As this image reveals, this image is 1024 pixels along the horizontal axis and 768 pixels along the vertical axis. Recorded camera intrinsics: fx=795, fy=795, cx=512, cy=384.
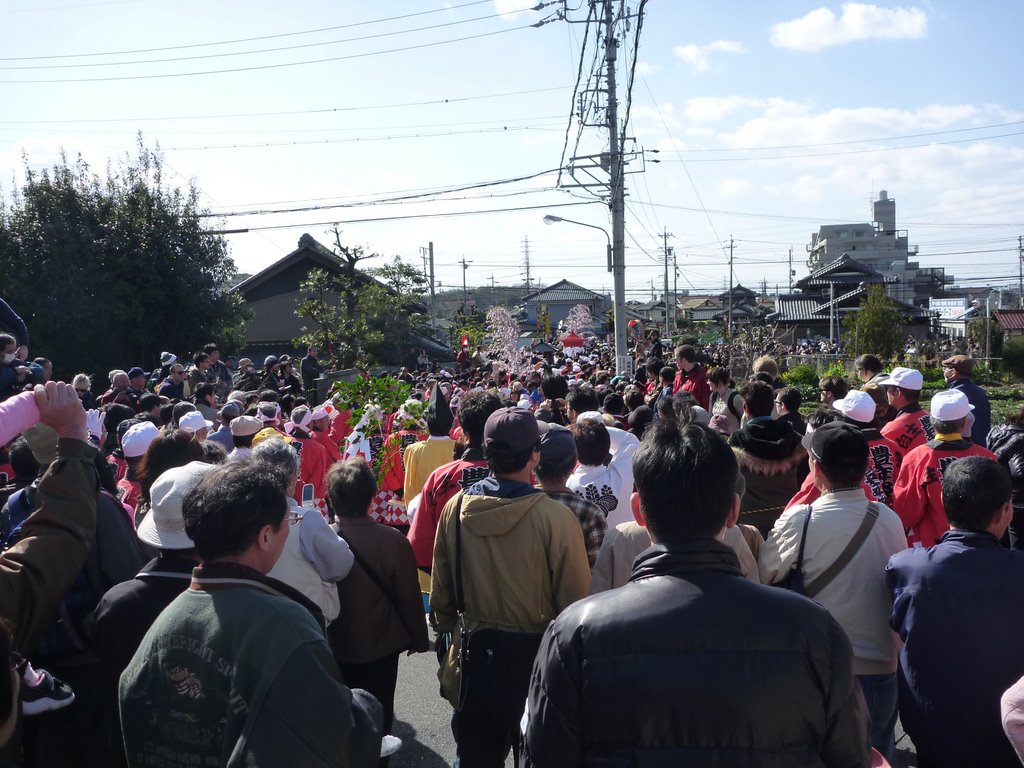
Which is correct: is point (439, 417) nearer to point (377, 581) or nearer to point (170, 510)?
point (377, 581)

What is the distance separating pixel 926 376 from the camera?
89.6ft

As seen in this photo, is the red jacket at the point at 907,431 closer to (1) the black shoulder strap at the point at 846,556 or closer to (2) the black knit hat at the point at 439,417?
(1) the black shoulder strap at the point at 846,556

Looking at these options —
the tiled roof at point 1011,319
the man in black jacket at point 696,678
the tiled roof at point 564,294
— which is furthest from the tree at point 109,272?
the tiled roof at point 564,294

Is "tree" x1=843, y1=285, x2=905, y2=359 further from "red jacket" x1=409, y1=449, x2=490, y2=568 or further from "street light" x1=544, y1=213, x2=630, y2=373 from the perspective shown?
"red jacket" x1=409, y1=449, x2=490, y2=568

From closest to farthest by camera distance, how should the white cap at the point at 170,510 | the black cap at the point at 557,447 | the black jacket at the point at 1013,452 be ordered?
the white cap at the point at 170,510, the black cap at the point at 557,447, the black jacket at the point at 1013,452

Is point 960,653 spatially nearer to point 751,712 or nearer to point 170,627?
point 751,712

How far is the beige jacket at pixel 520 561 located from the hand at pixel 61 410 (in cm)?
149

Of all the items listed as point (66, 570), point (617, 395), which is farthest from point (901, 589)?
point (617, 395)

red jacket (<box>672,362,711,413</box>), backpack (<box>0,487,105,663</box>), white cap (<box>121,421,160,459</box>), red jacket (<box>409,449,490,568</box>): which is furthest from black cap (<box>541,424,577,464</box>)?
red jacket (<box>672,362,711,413</box>)

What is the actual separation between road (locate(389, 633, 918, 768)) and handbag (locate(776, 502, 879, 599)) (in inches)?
64.2

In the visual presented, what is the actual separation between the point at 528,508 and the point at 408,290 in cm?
2598

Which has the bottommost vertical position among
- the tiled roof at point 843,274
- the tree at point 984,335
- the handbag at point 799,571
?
the tree at point 984,335

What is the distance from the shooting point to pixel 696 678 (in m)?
1.73

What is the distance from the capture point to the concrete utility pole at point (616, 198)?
17188 millimetres
